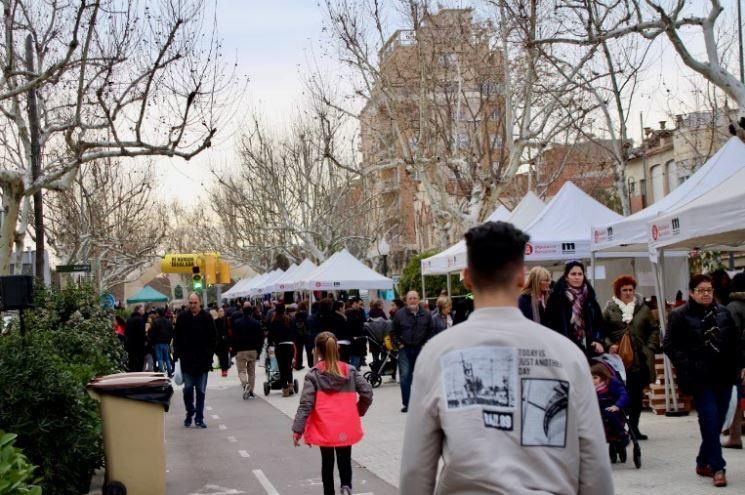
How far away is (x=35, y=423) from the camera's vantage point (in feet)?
29.9

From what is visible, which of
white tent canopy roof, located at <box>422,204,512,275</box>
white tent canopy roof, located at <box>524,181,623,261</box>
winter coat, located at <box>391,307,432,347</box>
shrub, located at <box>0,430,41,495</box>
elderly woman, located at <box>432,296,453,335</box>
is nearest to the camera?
shrub, located at <box>0,430,41,495</box>

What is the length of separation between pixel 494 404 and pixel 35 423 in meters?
6.80

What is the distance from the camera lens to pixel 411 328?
17.1 metres

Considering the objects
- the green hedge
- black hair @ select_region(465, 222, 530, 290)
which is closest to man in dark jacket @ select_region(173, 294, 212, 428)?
the green hedge

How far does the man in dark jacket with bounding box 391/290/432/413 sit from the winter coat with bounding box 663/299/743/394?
315 inches

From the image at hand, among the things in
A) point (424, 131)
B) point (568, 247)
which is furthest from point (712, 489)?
point (424, 131)

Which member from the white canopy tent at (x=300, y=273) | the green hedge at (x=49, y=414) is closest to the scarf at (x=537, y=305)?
the green hedge at (x=49, y=414)

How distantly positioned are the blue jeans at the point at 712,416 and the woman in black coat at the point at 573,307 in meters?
1.06

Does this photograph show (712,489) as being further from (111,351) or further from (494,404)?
(111,351)

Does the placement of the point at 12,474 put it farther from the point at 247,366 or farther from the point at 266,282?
the point at 266,282

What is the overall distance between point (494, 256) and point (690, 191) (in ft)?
39.1

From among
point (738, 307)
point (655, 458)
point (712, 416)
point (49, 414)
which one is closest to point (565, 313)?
point (712, 416)

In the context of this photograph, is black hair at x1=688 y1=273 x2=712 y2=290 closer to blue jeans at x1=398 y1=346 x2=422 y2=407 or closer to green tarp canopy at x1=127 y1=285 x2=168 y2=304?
blue jeans at x1=398 y1=346 x2=422 y2=407

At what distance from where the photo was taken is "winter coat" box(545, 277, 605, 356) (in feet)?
30.6
